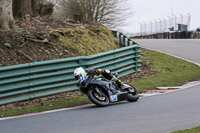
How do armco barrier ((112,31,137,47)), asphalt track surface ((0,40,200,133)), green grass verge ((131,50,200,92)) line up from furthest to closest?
armco barrier ((112,31,137,47)), green grass verge ((131,50,200,92)), asphalt track surface ((0,40,200,133))

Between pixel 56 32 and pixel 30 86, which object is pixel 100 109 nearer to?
pixel 30 86

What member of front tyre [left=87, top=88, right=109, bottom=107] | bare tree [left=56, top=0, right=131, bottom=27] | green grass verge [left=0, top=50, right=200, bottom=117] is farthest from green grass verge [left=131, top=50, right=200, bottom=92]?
bare tree [left=56, top=0, right=131, bottom=27]

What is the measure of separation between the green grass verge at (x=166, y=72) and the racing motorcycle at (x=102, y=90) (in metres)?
1.94

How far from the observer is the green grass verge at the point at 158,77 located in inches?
369

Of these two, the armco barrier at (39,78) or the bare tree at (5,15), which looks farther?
the bare tree at (5,15)

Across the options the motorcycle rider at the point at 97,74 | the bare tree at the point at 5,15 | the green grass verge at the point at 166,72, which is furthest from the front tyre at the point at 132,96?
the bare tree at the point at 5,15

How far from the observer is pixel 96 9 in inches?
1534

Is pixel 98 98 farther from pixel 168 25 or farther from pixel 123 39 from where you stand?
pixel 168 25

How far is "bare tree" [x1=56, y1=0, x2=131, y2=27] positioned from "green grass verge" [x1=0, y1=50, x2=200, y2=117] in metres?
19.7

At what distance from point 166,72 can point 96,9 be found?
2484cm

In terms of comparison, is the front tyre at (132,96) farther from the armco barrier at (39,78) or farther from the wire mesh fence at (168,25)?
the wire mesh fence at (168,25)

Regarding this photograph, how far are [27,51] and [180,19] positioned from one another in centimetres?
3877

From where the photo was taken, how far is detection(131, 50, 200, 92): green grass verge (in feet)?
40.9

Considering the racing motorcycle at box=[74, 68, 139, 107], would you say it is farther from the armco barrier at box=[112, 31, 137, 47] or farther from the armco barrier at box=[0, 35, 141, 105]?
the armco barrier at box=[112, 31, 137, 47]
